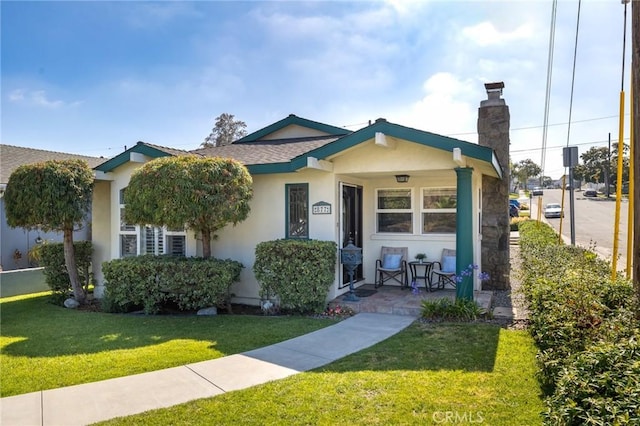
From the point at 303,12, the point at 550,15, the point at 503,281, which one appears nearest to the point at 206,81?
the point at 303,12

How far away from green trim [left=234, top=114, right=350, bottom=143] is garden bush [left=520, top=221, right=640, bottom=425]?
6.78 meters

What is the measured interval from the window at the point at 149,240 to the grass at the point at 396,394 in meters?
5.81

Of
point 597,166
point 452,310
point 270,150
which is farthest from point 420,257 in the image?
point 597,166

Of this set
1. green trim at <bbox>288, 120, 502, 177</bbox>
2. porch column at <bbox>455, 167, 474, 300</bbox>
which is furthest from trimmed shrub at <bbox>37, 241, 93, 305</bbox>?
porch column at <bbox>455, 167, 474, 300</bbox>

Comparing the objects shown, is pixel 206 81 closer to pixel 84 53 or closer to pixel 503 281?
pixel 84 53

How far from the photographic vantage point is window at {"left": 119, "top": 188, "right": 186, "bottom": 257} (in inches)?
373

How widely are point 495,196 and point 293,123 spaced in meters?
6.13

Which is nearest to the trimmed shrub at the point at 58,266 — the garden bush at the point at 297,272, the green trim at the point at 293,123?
the garden bush at the point at 297,272

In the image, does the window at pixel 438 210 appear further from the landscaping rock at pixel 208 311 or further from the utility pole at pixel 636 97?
the utility pole at pixel 636 97

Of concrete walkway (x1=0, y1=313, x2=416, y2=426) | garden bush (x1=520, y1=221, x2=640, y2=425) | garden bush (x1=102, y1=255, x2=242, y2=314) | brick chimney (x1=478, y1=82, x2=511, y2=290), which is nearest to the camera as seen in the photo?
garden bush (x1=520, y1=221, x2=640, y2=425)

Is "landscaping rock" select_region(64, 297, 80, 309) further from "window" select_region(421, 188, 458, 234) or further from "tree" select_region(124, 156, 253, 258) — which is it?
"window" select_region(421, 188, 458, 234)

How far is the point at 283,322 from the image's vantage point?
7000 millimetres

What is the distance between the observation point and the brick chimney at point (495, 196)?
969 centimetres

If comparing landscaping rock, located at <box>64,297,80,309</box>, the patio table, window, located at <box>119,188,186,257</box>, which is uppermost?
window, located at <box>119,188,186,257</box>
